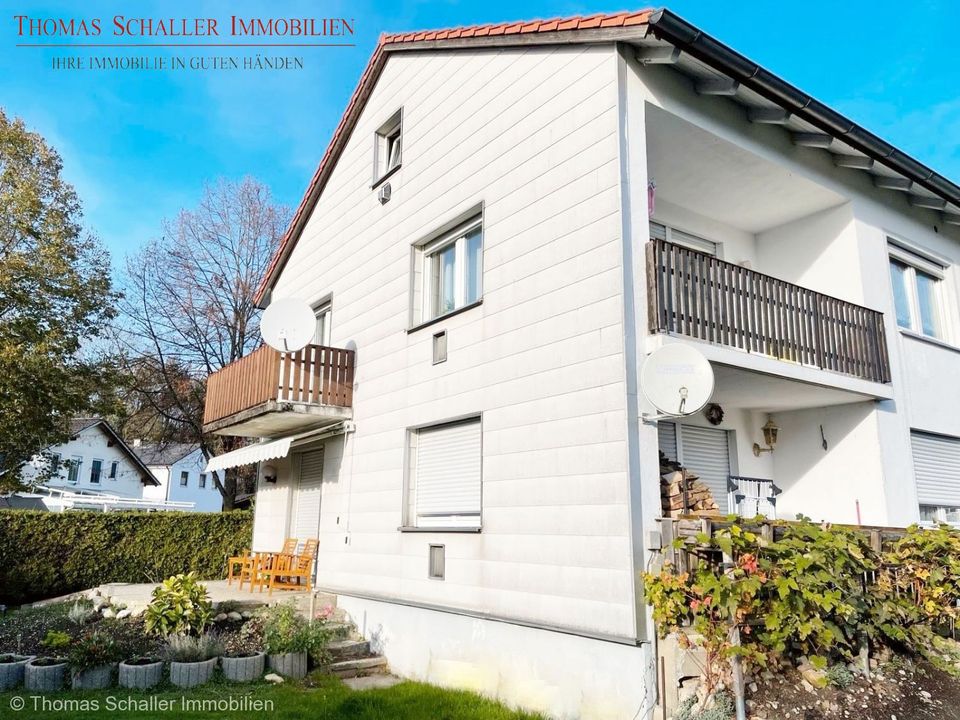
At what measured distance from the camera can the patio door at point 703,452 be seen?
1191cm

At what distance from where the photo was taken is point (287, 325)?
548 inches

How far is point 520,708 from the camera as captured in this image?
29.9 ft

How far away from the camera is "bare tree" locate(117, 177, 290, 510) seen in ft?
90.4

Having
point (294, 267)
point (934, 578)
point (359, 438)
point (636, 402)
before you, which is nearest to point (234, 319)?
point (294, 267)

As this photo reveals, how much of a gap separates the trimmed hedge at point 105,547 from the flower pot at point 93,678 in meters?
11.0

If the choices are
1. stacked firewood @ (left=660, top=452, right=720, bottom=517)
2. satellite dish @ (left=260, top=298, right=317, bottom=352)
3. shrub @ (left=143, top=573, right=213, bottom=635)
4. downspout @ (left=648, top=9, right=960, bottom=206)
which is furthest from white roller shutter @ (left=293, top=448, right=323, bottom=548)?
downspout @ (left=648, top=9, right=960, bottom=206)

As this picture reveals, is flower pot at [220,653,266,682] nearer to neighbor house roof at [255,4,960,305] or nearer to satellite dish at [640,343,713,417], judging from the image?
satellite dish at [640,343,713,417]

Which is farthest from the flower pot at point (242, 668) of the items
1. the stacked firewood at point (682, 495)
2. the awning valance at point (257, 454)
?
the stacked firewood at point (682, 495)

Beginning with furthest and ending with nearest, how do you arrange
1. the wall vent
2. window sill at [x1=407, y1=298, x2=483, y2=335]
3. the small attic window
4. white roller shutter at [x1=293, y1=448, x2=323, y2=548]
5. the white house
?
white roller shutter at [x1=293, y1=448, x2=323, y2=548]
the small attic window
window sill at [x1=407, y1=298, x2=483, y2=335]
the wall vent
the white house

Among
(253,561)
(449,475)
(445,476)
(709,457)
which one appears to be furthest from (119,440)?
(709,457)

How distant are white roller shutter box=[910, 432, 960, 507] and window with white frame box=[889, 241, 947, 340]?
224cm

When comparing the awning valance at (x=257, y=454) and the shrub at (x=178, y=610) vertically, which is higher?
the awning valance at (x=257, y=454)

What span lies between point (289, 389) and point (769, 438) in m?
9.60

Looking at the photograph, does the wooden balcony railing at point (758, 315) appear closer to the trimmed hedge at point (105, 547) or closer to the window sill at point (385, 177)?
the window sill at point (385, 177)
